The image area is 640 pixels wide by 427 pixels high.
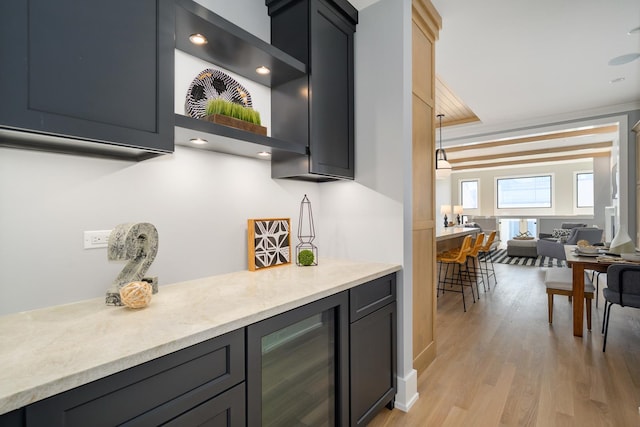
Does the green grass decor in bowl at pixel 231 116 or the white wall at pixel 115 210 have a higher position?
the green grass decor in bowl at pixel 231 116

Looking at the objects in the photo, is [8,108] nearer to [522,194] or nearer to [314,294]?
[314,294]

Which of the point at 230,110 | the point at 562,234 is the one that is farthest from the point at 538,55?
the point at 562,234

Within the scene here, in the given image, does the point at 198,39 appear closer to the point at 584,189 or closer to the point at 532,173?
the point at 532,173

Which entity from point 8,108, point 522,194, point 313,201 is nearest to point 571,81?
point 313,201

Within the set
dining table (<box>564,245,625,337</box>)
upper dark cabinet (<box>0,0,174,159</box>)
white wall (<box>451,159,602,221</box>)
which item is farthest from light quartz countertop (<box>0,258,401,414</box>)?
white wall (<box>451,159,602,221</box>)

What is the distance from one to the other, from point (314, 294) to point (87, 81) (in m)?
1.13

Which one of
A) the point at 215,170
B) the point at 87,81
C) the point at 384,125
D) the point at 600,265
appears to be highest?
the point at 384,125

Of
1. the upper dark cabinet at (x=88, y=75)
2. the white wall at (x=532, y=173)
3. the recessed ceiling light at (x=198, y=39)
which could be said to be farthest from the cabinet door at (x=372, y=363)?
the white wall at (x=532, y=173)

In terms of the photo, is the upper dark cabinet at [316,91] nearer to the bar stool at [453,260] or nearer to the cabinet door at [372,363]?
the cabinet door at [372,363]

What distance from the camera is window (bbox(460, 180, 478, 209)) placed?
11355 mm

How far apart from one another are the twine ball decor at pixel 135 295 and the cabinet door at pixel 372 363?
98 centimetres

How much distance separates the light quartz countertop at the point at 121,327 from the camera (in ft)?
2.25

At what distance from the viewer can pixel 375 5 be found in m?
2.11

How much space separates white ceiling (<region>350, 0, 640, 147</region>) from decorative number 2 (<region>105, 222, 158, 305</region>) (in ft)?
6.60
